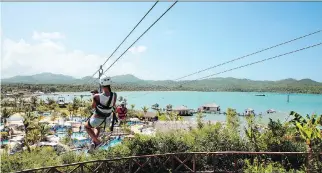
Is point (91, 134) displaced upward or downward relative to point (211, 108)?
upward

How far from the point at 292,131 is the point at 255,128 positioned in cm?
198

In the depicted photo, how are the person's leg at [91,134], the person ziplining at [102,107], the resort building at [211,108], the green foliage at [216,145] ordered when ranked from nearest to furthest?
the person ziplining at [102,107], the person's leg at [91,134], the green foliage at [216,145], the resort building at [211,108]

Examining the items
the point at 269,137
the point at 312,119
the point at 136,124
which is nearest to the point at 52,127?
the point at 136,124

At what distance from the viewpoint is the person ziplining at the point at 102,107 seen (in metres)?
5.79

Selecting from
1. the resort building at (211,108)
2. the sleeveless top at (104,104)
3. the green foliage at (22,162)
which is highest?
the sleeveless top at (104,104)

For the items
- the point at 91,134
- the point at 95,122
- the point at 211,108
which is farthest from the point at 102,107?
the point at 211,108

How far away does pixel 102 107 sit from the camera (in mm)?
5926

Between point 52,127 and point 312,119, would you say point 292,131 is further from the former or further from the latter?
point 52,127

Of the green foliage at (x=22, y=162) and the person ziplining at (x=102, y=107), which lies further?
the green foliage at (x=22, y=162)

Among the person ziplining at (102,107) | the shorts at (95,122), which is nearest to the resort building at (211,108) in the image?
the person ziplining at (102,107)

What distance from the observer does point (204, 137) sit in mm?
15273

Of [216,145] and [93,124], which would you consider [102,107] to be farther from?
[216,145]

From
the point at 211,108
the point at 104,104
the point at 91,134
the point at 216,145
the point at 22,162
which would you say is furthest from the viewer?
the point at 211,108

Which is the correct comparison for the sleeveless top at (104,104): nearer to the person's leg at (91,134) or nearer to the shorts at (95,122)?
the shorts at (95,122)
